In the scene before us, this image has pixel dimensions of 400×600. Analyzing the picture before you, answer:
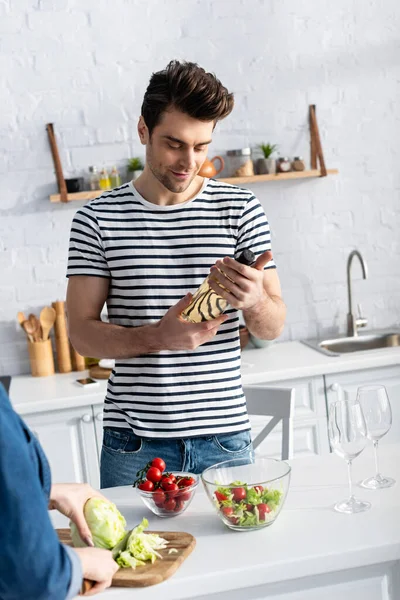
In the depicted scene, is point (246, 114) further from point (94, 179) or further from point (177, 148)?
point (177, 148)

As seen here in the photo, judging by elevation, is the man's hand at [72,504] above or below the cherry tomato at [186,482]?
above

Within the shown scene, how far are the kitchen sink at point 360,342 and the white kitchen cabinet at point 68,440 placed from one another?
1.17 metres

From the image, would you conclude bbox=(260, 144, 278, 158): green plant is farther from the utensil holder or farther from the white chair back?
the white chair back

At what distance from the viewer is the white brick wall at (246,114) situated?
3799 mm

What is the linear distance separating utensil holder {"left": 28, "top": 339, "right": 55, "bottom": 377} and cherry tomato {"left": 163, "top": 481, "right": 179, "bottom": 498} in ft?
6.78

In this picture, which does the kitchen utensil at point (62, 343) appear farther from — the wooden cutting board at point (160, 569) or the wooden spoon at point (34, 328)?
the wooden cutting board at point (160, 569)

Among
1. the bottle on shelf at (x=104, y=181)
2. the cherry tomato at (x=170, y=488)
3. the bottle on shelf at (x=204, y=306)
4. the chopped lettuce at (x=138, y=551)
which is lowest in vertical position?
the chopped lettuce at (x=138, y=551)

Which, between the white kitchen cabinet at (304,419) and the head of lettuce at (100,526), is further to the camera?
the white kitchen cabinet at (304,419)

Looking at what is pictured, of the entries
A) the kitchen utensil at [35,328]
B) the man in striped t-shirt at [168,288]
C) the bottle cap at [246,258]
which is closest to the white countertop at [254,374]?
the kitchen utensil at [35,328]

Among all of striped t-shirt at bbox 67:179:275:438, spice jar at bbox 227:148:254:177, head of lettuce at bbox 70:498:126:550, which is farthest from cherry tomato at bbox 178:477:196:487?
spice jar at bbox 227:148:254:177

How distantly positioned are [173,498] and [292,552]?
0.99 feet

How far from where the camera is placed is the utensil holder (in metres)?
3.76

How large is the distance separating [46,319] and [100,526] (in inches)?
89.7

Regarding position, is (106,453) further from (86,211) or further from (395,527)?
(395,527)
